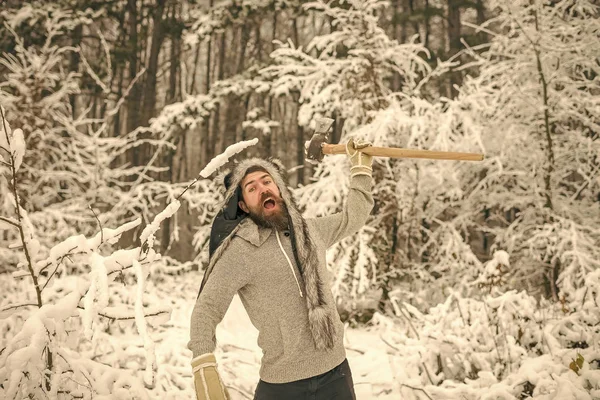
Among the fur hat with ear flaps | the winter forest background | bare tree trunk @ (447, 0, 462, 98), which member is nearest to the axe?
the fur hat with ear flaps

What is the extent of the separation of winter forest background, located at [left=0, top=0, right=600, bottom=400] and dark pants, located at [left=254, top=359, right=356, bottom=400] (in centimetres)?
71

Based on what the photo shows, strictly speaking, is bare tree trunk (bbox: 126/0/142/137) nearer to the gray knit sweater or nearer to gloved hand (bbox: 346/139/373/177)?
gloved hand (bbox: 346/139/373/177)

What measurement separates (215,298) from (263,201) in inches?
24.2

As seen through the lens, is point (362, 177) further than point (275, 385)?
Yes

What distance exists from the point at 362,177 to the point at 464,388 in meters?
2.01

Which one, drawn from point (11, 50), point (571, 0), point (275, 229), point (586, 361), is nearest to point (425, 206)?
point (571, 0)

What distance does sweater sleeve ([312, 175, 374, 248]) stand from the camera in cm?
277

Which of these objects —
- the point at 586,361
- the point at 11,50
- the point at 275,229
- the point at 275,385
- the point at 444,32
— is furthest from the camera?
the point at 444,32

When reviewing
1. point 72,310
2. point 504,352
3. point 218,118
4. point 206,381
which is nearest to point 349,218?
point 206,381

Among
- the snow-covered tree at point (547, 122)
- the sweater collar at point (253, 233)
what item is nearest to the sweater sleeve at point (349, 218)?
the sweater collar at point (253, 233)

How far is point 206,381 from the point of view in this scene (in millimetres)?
1945

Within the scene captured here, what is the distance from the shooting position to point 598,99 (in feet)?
19.0

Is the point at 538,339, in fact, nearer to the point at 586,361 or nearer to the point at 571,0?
the point at 586,361

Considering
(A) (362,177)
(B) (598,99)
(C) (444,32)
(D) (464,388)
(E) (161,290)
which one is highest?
(C) (444,32)
